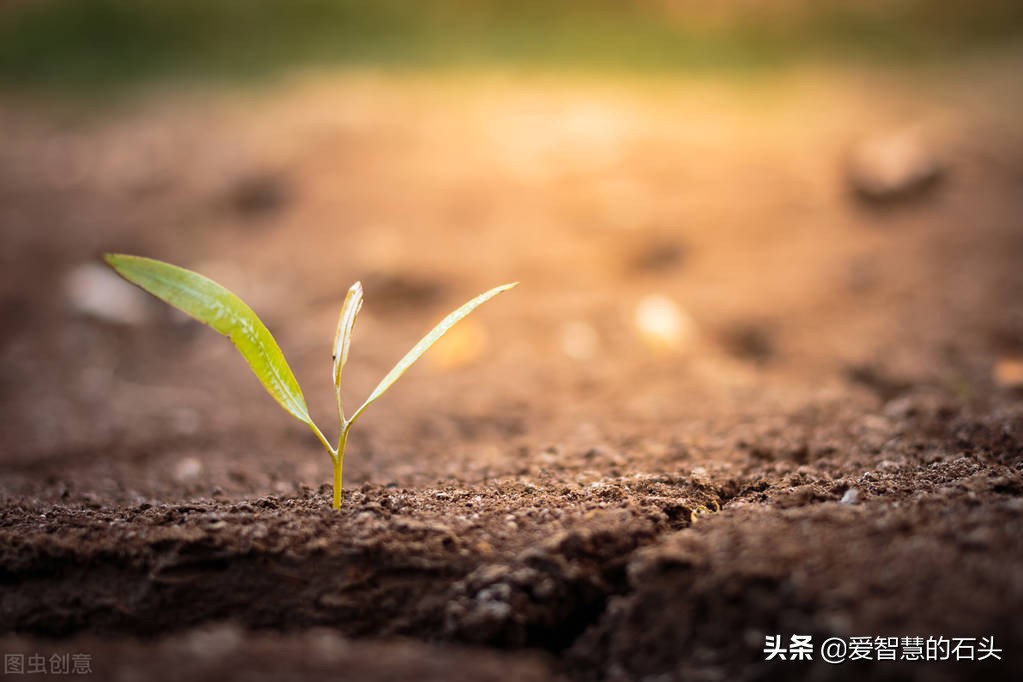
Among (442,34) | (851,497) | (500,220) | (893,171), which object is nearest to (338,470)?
(851,497)

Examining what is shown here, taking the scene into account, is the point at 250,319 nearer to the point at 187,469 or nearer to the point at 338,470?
the point at 338,470

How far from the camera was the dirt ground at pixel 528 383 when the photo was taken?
82 cm

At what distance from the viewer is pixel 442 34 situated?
13.6ft

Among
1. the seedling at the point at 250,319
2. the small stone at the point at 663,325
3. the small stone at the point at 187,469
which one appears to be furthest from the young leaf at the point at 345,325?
the small stone at the point at 663,325

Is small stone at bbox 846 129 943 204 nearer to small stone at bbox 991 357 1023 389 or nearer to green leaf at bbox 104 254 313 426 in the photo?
small stone at bbox 991 357 1023 389

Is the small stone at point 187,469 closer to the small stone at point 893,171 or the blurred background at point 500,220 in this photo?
the blurred background at point 500,220

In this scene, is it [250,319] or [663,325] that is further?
[663,325]

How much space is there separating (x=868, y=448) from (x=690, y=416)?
451 millimetres

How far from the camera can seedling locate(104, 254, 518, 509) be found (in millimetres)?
963

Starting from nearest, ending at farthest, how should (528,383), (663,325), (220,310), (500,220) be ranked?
(220,310)
(528,383)
(663,325)
(500,220)

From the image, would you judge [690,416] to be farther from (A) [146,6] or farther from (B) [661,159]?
(A) [146,6]

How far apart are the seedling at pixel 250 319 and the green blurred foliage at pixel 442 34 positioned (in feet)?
10.8

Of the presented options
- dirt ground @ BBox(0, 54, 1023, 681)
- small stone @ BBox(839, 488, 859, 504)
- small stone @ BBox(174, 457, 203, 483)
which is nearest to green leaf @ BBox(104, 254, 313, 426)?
dirt ground @ BBox(0, 54, 1023, 681)

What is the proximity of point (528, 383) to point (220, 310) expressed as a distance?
1.17m
